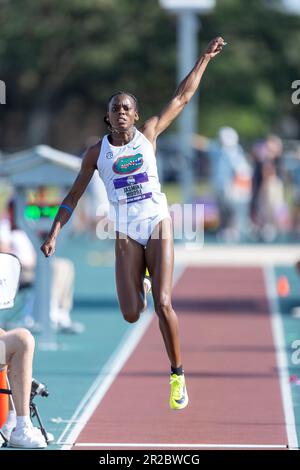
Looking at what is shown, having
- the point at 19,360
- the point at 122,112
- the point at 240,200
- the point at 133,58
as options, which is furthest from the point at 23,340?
the point at 133,58

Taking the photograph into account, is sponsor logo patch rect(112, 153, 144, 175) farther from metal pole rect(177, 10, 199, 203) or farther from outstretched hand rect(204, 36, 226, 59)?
metal pole rect(177, 10, 199, 203)

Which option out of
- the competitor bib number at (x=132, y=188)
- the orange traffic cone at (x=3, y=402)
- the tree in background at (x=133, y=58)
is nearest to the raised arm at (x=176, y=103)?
the competitor bib number at (x=132, y=188)

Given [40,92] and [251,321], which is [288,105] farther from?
[251,321]

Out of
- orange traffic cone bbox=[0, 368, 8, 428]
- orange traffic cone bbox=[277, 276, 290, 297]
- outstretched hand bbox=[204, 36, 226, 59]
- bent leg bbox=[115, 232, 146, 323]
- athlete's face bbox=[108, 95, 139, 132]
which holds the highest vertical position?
orange traffic cone bbox=[277, 276, 290, 297]

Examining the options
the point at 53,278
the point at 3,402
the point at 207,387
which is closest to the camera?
the point at 3,402

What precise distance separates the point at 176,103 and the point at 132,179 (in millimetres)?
631

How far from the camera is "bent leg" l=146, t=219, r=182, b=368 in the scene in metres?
8.57

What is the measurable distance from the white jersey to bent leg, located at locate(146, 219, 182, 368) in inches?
5.5

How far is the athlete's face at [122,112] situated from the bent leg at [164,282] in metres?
0.67

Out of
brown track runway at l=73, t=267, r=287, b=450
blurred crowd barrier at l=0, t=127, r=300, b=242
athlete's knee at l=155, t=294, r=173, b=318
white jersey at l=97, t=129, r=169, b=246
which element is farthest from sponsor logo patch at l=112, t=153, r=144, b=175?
blurred crowd barrier at l=0, t=127, r=300, b=242

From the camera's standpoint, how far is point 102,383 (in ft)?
36.0

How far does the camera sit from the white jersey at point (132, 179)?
8594 mm

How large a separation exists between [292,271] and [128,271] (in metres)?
13.1

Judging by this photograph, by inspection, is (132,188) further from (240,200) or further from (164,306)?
(240,200)
